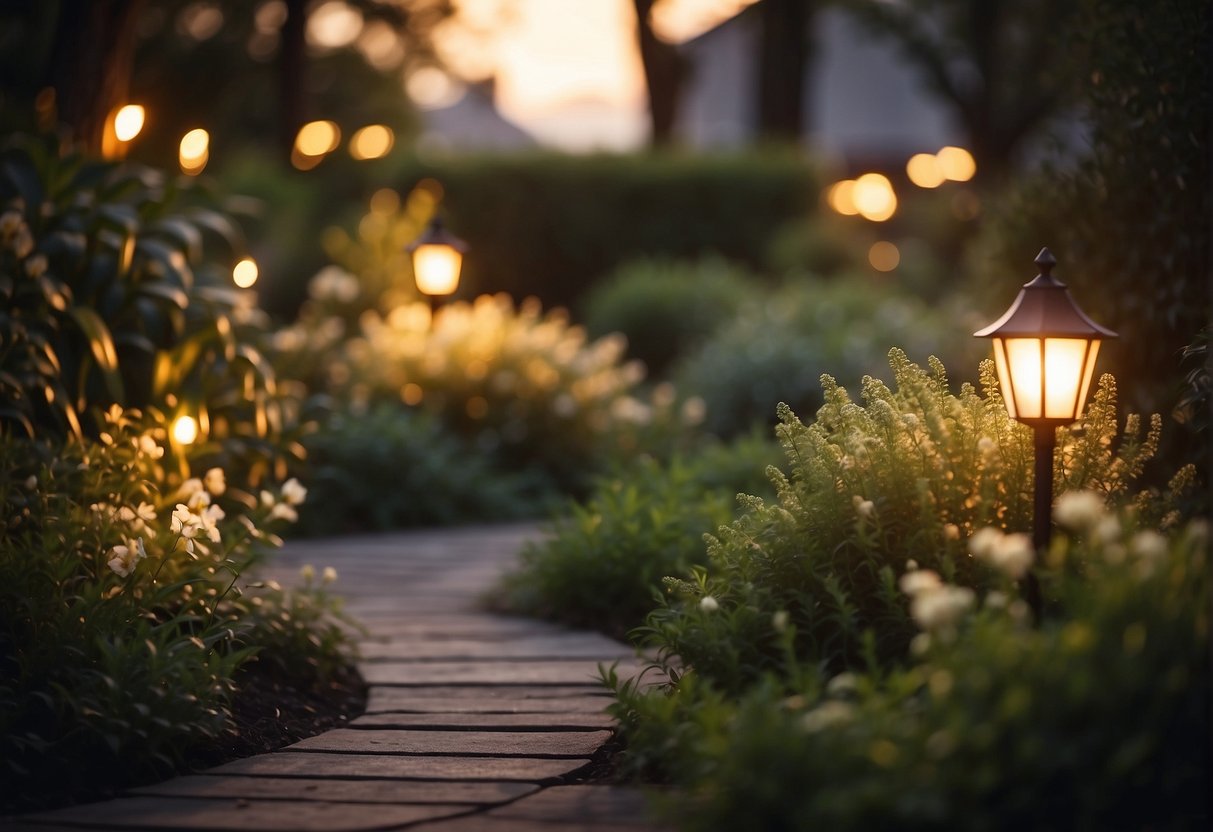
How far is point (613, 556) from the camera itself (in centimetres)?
562

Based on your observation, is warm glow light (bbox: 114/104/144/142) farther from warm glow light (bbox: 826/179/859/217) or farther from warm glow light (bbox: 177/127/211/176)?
warm glow light (bbox: 826/179/859/217)

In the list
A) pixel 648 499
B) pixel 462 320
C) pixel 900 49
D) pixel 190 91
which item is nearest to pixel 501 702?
pixel 648 499

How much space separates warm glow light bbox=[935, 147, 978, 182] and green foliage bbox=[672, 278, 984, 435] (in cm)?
817

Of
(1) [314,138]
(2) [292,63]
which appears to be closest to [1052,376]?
(1) [314,138]

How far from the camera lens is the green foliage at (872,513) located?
142 inches

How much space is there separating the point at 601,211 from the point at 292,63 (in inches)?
256

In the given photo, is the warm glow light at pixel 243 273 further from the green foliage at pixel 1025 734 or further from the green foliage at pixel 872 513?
the green foliage at pixel 1025 734

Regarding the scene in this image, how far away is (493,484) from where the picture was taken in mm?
9312

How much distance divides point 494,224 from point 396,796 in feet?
49.9

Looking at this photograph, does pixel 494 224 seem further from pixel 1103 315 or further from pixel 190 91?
pixel 1103 315

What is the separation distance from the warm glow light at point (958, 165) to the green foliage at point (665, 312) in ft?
22.4

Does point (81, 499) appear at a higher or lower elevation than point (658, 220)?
lower

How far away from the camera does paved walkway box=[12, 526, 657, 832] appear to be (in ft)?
10.5

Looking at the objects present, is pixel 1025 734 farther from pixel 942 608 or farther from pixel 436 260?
pixel 436 260
